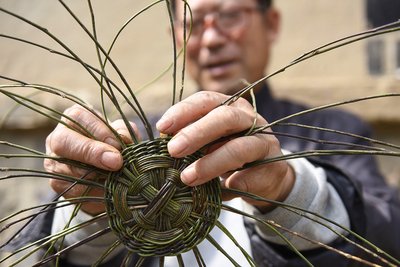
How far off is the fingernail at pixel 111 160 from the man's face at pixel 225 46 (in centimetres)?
61

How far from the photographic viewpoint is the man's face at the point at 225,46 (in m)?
1.09

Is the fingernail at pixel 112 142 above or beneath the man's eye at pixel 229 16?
above

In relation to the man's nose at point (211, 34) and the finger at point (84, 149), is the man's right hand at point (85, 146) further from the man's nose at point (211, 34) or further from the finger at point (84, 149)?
the man's nose at point (211, 34)

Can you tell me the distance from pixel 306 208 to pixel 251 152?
0.55 ft

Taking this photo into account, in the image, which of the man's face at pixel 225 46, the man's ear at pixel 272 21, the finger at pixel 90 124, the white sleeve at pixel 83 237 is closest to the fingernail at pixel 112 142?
the finger at pixel 90 124

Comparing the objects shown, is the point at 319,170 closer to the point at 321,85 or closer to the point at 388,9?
the point at 321,85

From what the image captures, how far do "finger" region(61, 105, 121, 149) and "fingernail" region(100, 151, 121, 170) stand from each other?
0.08ft

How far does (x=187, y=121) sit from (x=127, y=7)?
126 cm

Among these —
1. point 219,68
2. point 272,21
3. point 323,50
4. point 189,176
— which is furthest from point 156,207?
point 272,21

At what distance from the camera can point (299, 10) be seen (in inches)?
65.0

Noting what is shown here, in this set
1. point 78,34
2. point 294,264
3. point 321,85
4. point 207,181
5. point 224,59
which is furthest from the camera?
point 78,34

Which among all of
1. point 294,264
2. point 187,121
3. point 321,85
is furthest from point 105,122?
point 321,85

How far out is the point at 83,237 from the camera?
664mm

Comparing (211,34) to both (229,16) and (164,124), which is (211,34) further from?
(164,124)
